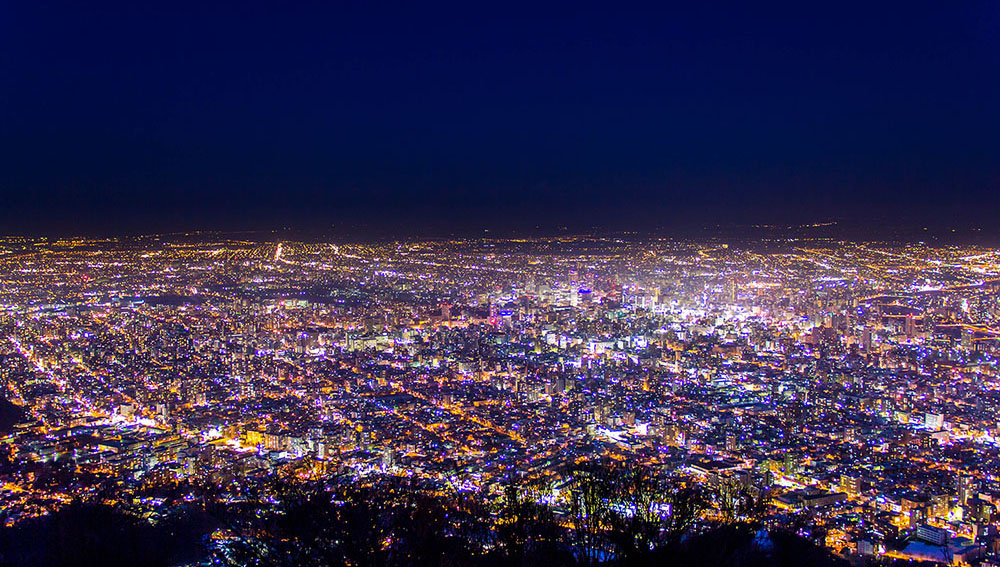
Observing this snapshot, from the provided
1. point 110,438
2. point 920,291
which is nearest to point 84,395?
point 110,438

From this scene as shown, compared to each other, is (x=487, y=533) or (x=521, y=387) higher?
(x=487, y=533)

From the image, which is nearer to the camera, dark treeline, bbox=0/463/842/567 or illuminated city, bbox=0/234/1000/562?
dark treeline, bbox=0/463/842/567

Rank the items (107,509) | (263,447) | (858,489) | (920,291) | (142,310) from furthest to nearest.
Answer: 1. (920,291)
2. (142,310)
3. (263,447)
4. (858,489)
5. (107,509)

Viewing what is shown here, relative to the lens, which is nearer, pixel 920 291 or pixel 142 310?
pixel 142 310

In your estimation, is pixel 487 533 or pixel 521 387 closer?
pixel 487 533

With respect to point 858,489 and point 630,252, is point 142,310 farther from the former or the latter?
point 630,252

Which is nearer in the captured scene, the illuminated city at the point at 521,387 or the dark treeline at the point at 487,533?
the dark treeline at the point at 487,533

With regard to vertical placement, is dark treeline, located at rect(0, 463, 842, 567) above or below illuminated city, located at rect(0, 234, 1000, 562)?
above

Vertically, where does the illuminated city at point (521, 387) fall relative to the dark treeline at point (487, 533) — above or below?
below
